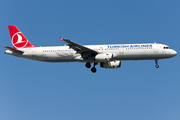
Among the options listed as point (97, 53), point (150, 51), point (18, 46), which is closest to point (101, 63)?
point (97, 53)

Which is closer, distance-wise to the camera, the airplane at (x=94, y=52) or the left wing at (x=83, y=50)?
the left wing at (x=83, y=50)

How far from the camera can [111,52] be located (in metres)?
51.9

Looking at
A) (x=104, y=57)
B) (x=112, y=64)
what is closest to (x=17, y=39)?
(x=104, y=57)

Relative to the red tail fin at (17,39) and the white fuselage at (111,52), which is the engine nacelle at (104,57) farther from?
the red tail fin at (17,39)

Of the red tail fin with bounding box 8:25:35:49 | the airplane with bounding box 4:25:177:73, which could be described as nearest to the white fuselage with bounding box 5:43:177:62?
the airplane with bounding box 4:25:177:73

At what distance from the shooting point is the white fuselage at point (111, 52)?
5125 centimetres

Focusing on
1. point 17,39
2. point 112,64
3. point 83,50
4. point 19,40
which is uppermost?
point 17,39

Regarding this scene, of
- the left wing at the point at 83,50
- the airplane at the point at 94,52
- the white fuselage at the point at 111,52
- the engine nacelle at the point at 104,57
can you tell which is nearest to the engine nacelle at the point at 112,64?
the airplane at the point at 94,52

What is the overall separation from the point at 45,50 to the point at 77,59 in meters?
6.11

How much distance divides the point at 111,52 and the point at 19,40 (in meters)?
17.9

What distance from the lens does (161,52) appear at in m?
51.3

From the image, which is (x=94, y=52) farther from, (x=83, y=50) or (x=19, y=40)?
(x=19, y=40)

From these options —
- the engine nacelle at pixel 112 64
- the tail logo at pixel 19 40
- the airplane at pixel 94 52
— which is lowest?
the engine nacelle at pixel 112 64

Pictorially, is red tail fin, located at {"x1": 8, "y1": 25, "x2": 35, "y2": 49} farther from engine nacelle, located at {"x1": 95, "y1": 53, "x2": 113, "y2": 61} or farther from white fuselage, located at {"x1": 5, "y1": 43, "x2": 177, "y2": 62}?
engine nacelle, located at {"x1": 95, "y1": 53, "x2": 113, "y2": 61}
